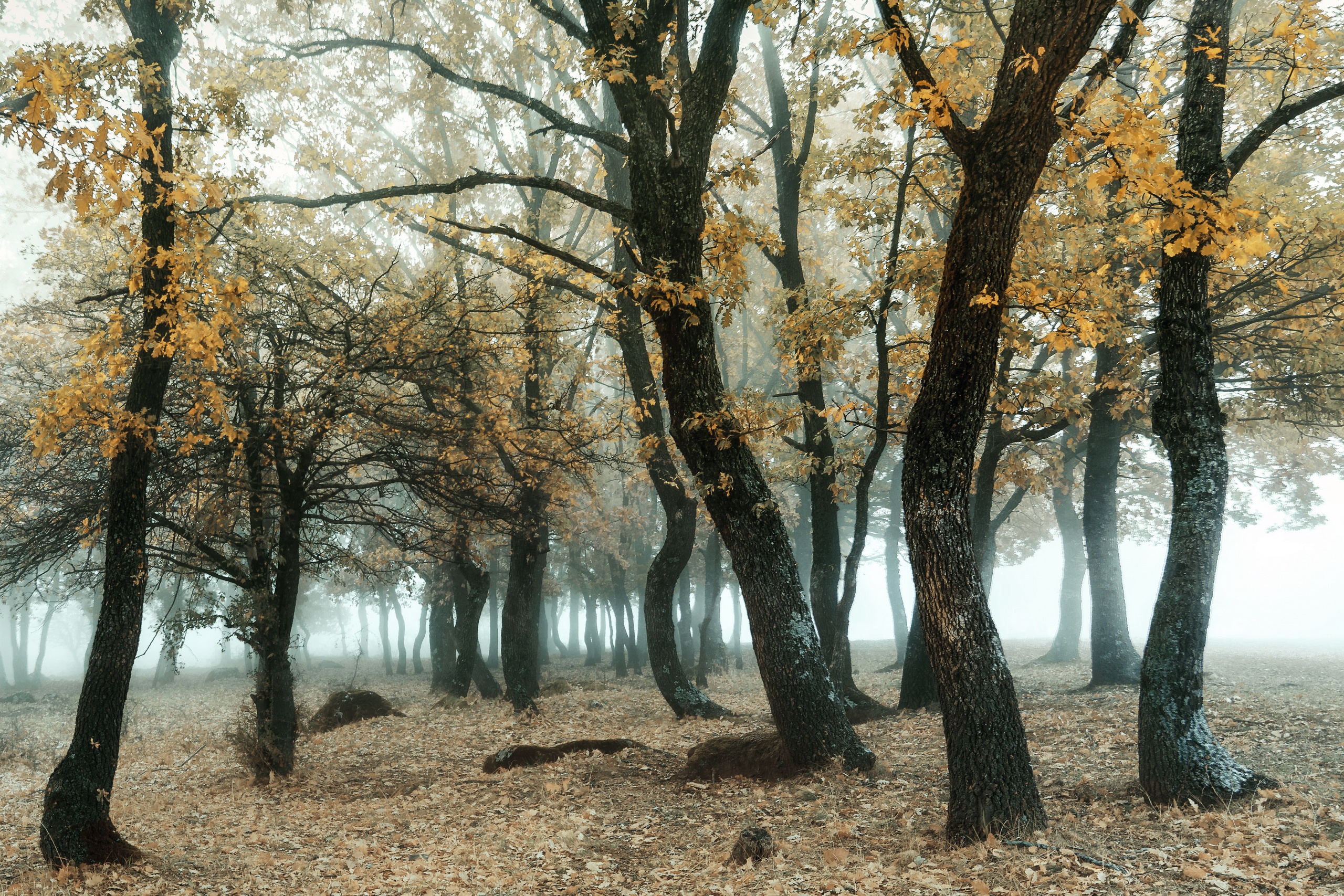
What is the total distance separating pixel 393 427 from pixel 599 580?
1848 cm

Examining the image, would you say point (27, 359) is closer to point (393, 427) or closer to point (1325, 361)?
point (393, 427)

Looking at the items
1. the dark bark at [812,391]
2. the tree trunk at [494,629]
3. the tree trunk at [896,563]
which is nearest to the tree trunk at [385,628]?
the tree trunk at [494,629]

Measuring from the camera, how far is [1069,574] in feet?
72.8

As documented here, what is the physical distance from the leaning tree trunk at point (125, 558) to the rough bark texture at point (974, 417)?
5599 mm

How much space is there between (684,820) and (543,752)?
2.94 metres

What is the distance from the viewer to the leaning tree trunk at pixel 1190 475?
561 centimetres

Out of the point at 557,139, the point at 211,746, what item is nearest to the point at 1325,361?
the point at 557,139

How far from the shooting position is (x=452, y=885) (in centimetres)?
545

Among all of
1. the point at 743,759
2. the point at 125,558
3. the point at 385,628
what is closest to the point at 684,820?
the point at 743,759

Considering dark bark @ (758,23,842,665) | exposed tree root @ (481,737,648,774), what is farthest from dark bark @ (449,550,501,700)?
dark bark @ (758,23,842,665)

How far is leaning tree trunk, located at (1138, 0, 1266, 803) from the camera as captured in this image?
18.4 feet

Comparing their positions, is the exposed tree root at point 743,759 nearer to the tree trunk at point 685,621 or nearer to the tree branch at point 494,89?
the tree branch at point 494,89

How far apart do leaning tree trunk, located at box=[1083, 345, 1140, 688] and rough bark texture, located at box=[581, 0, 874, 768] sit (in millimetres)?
7315

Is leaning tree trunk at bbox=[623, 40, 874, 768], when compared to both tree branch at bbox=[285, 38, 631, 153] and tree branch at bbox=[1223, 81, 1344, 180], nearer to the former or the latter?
tree branch at bbox=[285, 38, 631, 153]
